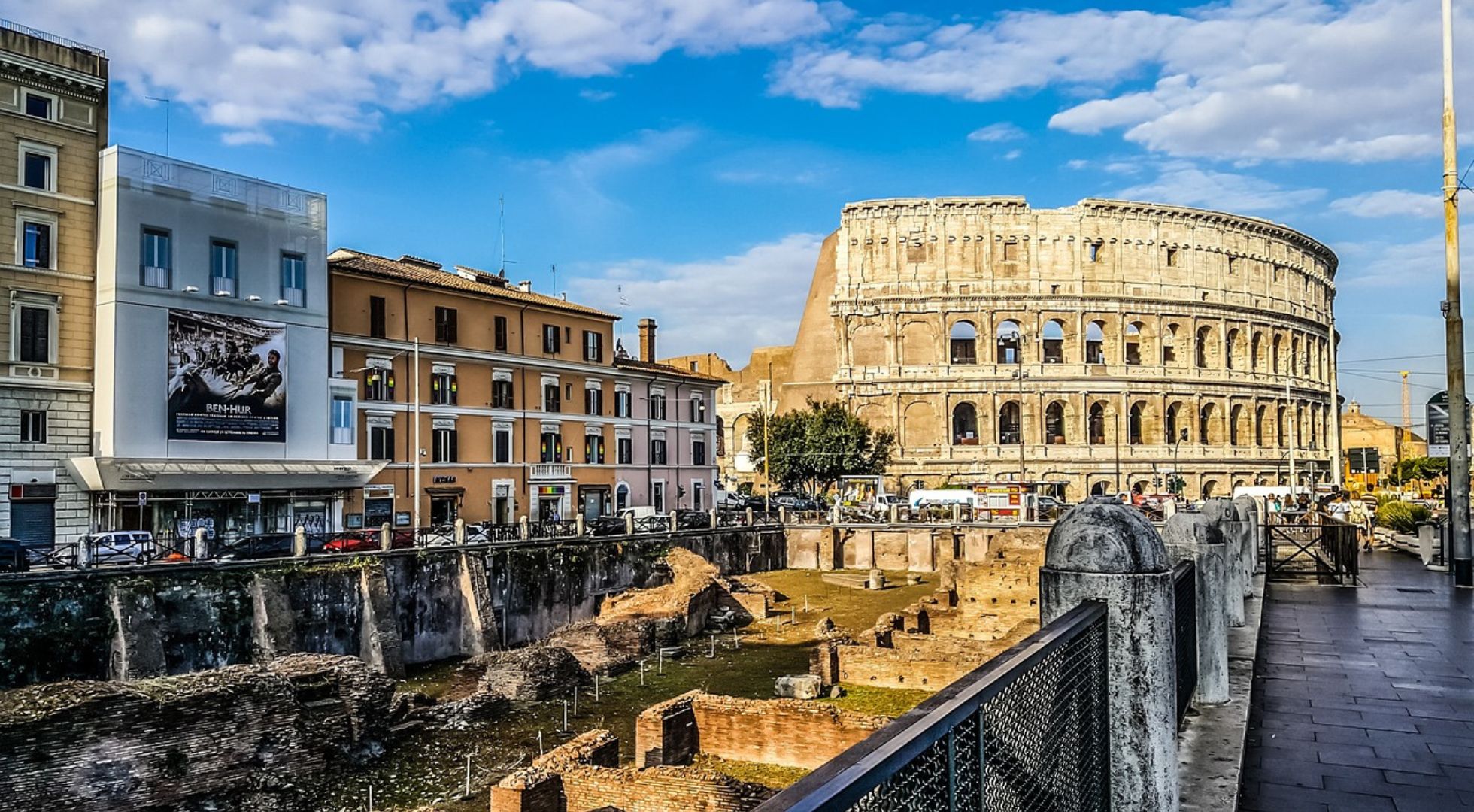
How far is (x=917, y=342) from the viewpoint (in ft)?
213

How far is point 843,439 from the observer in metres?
58.1

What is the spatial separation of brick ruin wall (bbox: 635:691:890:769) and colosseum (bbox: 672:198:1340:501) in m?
47.9

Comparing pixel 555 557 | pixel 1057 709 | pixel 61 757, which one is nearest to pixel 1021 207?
pixel 555 557

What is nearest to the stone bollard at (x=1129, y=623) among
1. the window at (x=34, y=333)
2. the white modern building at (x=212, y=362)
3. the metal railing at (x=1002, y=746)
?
the metal railing at (x=1002, y=746)

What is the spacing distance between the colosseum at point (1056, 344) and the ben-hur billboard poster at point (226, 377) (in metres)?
38.1

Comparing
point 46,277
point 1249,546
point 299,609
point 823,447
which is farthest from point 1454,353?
point 823,447

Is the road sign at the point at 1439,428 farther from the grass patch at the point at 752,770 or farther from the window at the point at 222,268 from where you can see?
the window at the point at 222,268

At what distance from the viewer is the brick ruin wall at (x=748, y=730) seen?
49.3 ft

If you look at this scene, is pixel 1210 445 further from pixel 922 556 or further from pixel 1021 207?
pixel 922 556

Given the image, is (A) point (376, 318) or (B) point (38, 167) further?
(A) point (376, 318)

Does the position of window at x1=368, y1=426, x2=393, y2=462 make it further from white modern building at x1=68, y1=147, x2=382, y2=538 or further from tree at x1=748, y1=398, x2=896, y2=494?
tree at x1=748, y1=398, x2=896, y2=494

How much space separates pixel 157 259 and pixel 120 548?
9.88 metres

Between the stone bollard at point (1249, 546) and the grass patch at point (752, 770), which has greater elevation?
the stone bollard at point (1249, 546)

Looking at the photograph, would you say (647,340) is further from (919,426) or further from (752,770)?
(752,770)
